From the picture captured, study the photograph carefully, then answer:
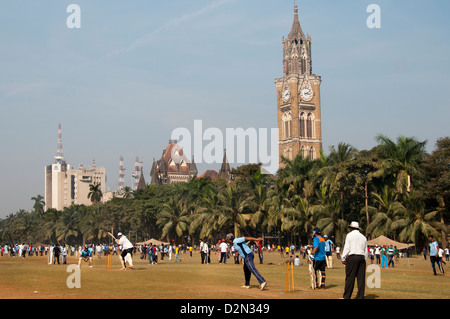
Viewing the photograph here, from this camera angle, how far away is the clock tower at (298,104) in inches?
5167

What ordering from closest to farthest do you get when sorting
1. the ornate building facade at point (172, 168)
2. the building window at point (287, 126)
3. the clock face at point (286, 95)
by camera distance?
the building window at point (287, 126) < the clock face at point (286, 95) < the ornate building facade at point (172, 168)

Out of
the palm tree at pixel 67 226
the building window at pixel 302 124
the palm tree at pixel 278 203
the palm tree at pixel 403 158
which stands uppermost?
the building window at pixel 302 124

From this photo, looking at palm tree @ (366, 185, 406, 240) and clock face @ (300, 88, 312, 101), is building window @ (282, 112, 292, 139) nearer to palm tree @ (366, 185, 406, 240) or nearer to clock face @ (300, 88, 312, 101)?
clock face @ (300, 88, 312, 101)

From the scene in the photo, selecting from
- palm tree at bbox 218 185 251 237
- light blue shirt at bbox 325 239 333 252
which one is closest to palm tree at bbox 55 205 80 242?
palm tree at bbox 218 185 251 237

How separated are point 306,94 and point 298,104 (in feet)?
11.8

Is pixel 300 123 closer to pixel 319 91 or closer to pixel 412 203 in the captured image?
pixel 319 91

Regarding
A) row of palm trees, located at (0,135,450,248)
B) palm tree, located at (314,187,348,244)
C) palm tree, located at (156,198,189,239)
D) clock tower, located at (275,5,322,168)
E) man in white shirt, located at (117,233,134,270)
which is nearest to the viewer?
man in white shirt, located at (117,233,134,270)

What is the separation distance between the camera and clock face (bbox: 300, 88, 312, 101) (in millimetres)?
133113

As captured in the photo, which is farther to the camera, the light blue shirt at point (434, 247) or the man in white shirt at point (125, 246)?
the man in white shirt at point (125, 246)

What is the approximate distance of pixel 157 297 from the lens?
14117mm

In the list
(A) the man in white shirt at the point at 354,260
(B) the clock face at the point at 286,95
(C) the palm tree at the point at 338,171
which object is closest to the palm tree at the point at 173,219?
(C) the palm tree at the point at 338,171

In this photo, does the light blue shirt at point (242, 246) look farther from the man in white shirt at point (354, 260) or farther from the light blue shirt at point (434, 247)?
the light blue shirt at point (434, 247)
